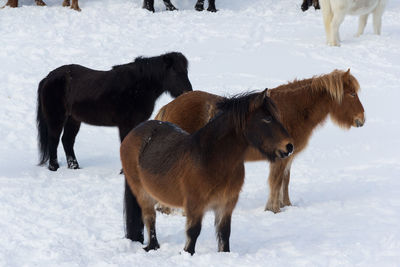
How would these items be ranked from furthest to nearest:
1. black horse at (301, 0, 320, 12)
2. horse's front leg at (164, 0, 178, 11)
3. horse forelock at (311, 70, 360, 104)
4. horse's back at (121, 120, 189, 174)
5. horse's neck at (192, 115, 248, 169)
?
1. black horse at (301, 0, 320, 12)
2. horse's front leg at (164, 0, 178, 11)
3. horse forelock at (311, 70, 360, 104)
4. horse's back at (121, 120, 189, 174)
5. horse's neck at (192, 115, 248, 169)

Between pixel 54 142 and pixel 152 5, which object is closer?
pixel 54 142

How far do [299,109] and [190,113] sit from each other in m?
1.23

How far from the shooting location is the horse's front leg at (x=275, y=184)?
22.8ft

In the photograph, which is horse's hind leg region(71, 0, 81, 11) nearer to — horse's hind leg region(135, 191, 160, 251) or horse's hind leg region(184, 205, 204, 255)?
horse's hind leg region(135, 191, 160, 251)

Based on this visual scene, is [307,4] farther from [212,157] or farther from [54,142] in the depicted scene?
[212,157]

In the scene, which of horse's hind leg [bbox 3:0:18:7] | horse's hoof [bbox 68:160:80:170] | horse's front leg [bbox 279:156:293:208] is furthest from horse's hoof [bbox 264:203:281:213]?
horse's hind leg [bbox 3:0:18:7]

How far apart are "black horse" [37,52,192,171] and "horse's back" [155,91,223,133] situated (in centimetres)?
139

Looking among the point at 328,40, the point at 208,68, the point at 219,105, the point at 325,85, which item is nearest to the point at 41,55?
the point at 208,68

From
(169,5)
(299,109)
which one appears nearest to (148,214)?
(299,109)

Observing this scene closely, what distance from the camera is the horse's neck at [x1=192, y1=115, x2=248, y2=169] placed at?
4984 mm

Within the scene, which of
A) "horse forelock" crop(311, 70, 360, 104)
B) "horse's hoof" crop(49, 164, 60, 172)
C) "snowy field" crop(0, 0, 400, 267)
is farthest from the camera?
"horse's hoof" crop(49, 164, 60, 172)

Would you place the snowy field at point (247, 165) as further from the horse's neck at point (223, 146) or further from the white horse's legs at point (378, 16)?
the horse's neck at point (223, 146)

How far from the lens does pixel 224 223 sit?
5203 millimetres

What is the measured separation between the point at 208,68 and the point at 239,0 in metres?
7.73
